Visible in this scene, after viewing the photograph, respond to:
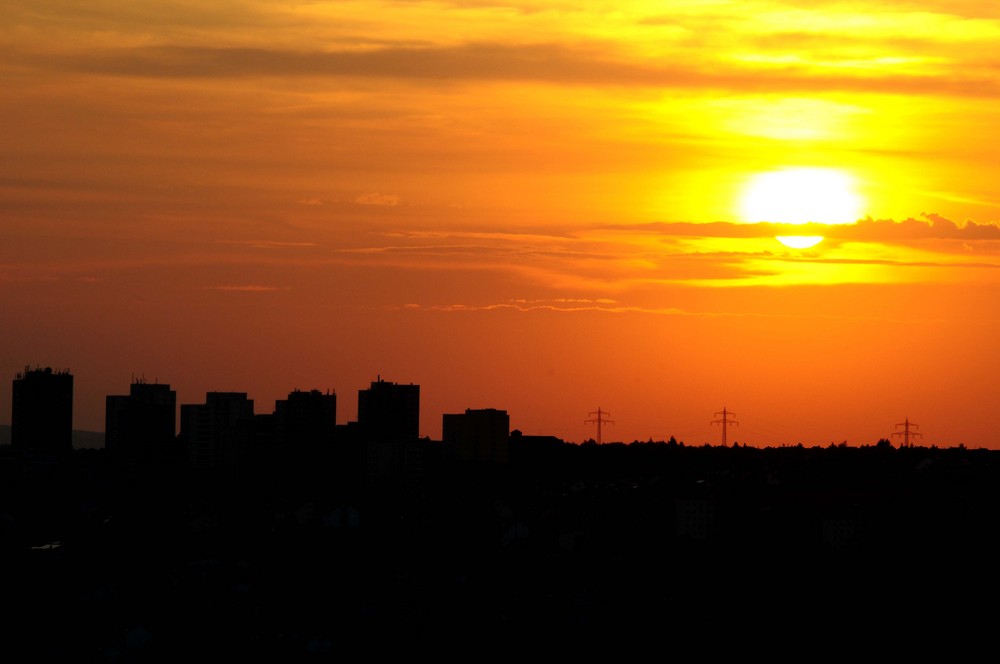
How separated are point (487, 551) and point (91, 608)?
46441mm

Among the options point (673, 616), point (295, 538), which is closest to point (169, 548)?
point (295, 538)

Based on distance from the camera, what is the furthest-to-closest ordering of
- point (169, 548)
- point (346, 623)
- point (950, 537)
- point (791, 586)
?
1. point (169, 548)
2. point (950, 537)
3. point (791, 586)
4. point (346, 623)

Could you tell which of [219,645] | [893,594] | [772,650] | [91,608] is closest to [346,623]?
[219,645]

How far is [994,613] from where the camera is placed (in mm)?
148125

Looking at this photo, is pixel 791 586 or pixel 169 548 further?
pixel 169 548

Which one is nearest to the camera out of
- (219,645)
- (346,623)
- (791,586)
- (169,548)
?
(219,645)

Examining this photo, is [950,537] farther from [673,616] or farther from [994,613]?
[673,616]

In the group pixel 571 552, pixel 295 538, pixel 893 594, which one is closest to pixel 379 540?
pixel 295 538

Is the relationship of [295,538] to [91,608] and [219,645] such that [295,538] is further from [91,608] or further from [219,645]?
[219,645]

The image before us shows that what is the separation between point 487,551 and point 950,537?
47.0 metres

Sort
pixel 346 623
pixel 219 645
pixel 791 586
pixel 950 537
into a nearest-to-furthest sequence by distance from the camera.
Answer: pixel 219 645, pixel 346 623, pixel 791 586, pixel 950 537

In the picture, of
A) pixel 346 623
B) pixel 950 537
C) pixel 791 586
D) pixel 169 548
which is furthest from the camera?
pixel 169 548

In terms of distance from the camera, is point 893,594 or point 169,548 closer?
point 893,594

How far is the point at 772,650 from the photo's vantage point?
453 ft
